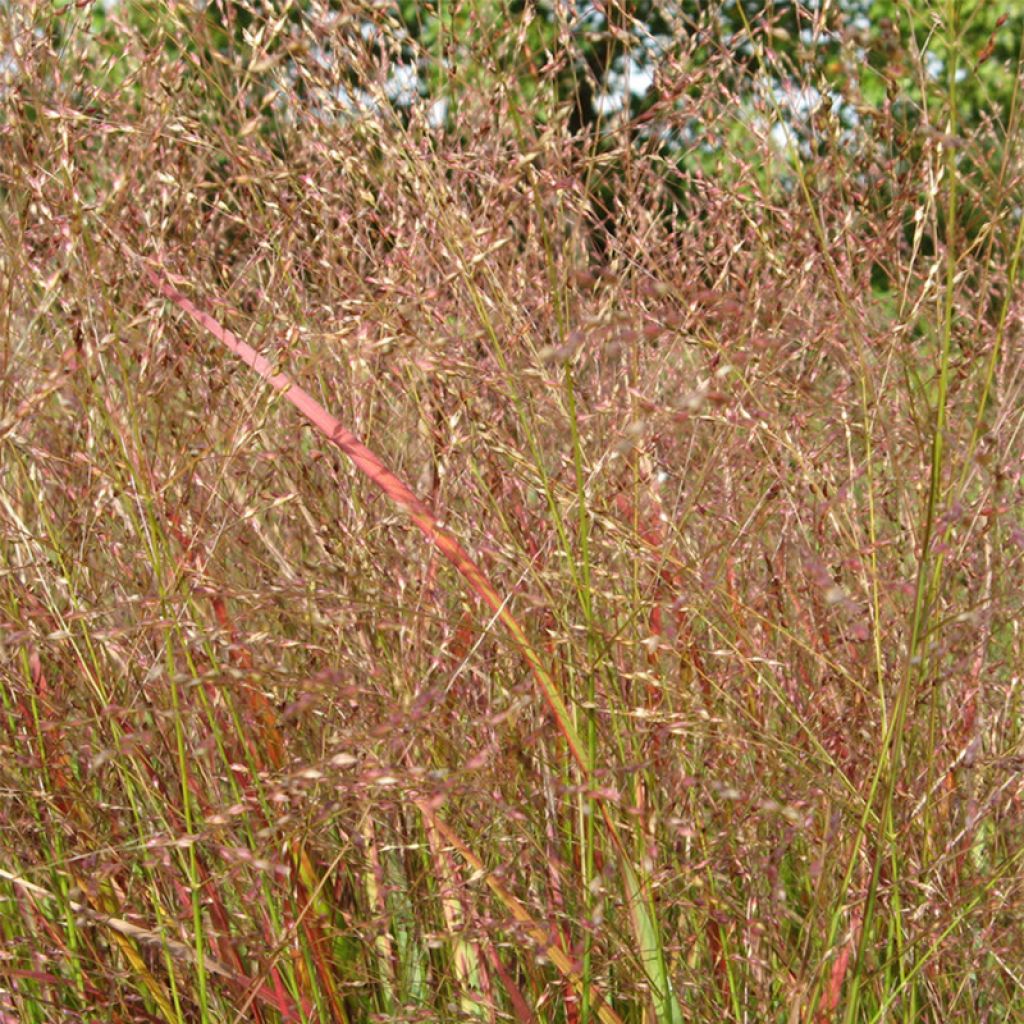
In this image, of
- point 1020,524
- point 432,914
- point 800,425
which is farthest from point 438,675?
point 1020,524

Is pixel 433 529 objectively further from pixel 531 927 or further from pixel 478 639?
pixel 531 927

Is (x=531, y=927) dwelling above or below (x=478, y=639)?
below

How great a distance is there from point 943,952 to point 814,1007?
0.13m

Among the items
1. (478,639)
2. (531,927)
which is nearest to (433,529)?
(478,639)

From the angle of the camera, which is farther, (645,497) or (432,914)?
(645,497)

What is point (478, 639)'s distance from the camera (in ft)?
4.06

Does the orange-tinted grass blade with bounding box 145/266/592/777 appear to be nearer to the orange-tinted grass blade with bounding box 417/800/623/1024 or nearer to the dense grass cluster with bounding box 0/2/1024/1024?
the dense grass cluster with bounding box 0/2/1024/1024

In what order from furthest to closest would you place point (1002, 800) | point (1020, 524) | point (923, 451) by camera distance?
point (1020, 524) < point (1002, 800) < point (923, 451)

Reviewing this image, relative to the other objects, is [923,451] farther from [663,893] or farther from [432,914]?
[432,914]

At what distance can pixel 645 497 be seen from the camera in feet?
5.16

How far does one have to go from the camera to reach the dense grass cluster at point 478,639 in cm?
120

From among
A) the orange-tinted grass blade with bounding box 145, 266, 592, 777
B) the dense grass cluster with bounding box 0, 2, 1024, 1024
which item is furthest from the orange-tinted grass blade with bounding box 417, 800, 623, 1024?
the orange-tinted grass blade with bounding box 145, 266, 592, 777

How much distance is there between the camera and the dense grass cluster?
120cm

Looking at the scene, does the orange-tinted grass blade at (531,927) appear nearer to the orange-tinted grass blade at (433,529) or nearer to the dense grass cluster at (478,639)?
the dense grass cluster at (478,639)
